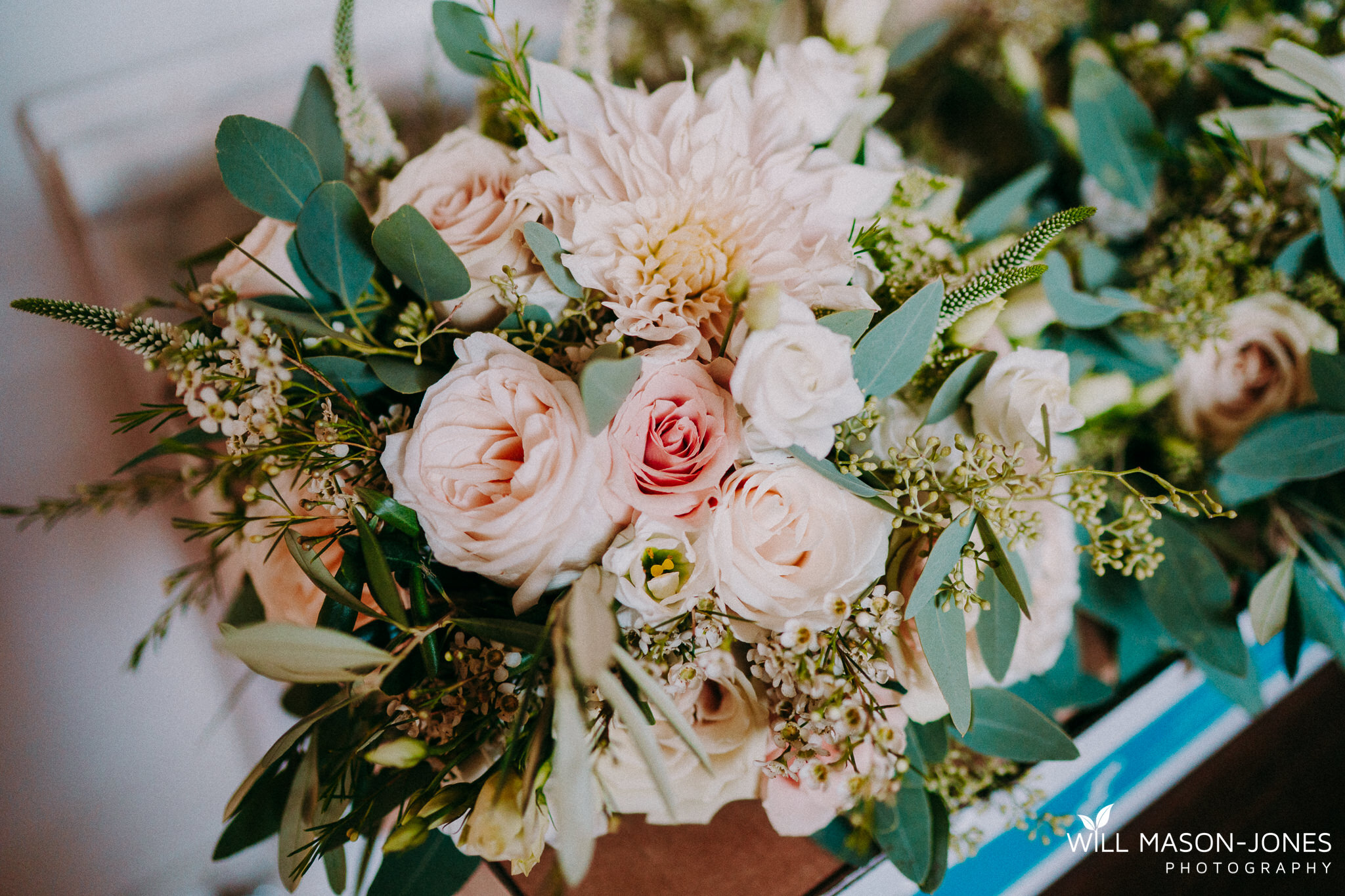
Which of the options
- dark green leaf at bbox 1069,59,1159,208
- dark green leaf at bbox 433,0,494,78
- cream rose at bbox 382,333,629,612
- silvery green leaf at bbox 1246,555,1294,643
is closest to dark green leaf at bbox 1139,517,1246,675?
silvery green leaf at bbox 1246,555,1294,643

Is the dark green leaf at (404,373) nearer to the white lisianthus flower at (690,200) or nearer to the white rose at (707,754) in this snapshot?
the white lisianthus flower at (690,200)

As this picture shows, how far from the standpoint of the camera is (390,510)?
0.50 m

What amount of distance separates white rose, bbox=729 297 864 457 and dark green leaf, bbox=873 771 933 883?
1.17 ft

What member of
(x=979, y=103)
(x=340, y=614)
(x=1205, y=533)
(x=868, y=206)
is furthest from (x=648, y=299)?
(x=979, y=103)

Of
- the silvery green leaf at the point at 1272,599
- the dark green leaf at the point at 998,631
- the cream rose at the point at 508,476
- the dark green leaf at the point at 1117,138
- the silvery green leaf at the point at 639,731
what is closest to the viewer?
the silvery green leaf at the point at 639,731

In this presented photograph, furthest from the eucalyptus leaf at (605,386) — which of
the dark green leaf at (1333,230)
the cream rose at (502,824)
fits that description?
the dark green leaf at (1333,230)

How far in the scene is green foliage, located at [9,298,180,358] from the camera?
19.2 inches

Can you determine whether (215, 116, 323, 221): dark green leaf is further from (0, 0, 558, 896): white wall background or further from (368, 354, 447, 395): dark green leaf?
(0, 0, 558, 896): white wall background

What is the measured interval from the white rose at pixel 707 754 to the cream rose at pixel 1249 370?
2.03 feet

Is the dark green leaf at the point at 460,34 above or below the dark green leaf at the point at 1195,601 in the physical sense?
→ above

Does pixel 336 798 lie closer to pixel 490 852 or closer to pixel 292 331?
pixel 490 852

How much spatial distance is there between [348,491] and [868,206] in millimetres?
453

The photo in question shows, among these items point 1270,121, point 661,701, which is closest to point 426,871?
point 661,701

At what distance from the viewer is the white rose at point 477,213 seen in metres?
0.55
